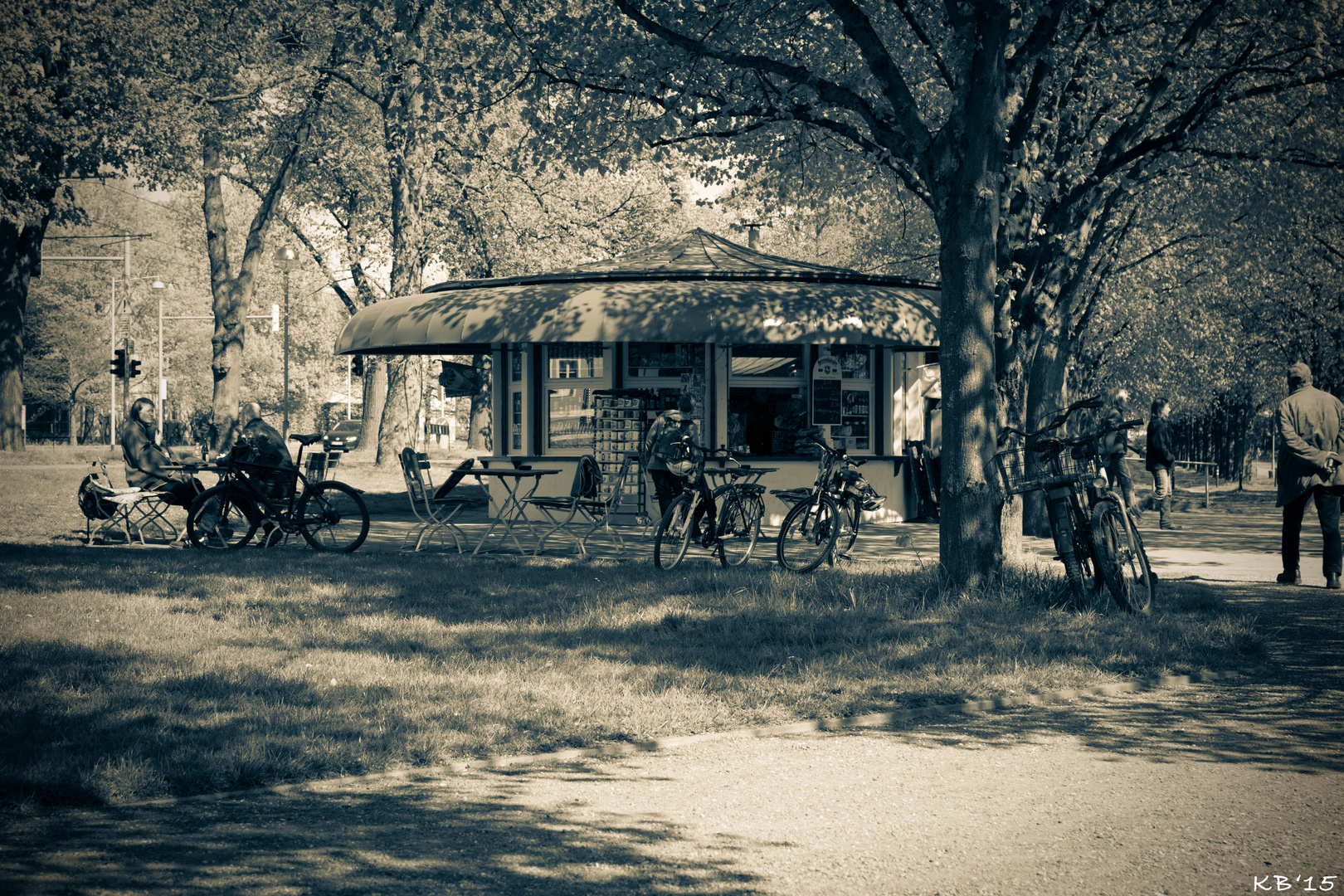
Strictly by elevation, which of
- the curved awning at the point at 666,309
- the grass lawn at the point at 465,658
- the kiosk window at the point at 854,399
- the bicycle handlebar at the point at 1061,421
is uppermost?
the curved awning at the point at 666,309

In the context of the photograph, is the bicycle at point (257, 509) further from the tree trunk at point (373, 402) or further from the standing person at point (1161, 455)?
the tree trunk at point (373, 402)

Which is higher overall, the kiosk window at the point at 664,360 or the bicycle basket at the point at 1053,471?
the kiosk window at the point at 664,360

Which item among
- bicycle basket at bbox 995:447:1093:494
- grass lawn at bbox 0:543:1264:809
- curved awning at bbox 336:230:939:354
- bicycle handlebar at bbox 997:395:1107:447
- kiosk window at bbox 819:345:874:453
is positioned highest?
curved awning at bbox 336:230:939:354

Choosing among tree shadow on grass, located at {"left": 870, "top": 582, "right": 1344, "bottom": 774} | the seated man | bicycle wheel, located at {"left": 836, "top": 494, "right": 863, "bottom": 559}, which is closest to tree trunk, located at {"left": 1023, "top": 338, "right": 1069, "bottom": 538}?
bicycle wheel, located at {"left": 836, "top": 494, "right": 863, "bottom": 559}

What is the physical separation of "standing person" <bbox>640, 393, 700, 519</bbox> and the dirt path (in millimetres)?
6562

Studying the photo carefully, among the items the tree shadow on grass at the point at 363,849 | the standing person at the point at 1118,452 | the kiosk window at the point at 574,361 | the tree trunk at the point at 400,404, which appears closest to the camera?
the tree shadow on grass at the point at 363,849

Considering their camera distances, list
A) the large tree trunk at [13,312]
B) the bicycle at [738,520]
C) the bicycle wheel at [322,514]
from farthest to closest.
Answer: the large tree trunk at [13,312], the bicycle wheel at [322,514], the bicycle at [738,520]

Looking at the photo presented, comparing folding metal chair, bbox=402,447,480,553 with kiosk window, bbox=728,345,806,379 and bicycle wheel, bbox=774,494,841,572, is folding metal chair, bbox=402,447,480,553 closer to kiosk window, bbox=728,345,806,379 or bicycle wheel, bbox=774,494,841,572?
bicycle wheel, bbox=774,494,841,572

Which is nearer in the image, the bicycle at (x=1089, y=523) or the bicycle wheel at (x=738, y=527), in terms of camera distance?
the bicycle at (x=1089, y=523)

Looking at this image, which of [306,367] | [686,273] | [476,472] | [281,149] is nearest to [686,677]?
[476,472]

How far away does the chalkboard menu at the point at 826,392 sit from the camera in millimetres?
17203

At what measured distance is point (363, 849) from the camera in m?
4.04

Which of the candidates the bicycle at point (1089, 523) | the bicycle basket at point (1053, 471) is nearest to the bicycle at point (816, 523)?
the bicycle basket at point (1053, 471)

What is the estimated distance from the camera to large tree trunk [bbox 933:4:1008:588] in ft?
30.8
